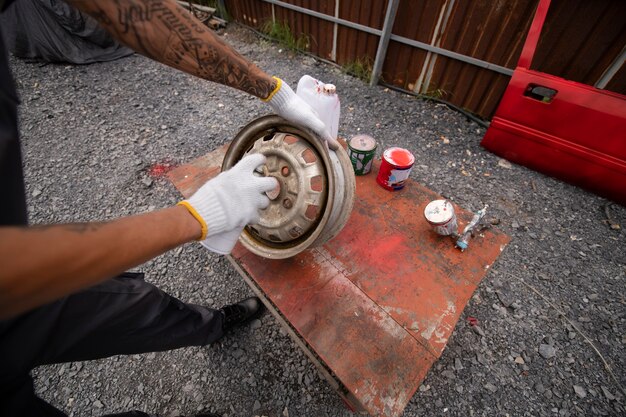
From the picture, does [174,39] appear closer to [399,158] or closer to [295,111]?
[295,111]

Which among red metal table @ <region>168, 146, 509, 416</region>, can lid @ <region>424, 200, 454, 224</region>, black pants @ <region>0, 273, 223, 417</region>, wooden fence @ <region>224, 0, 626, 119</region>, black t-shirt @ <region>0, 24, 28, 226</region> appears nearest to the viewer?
black t-shirt @ <region>0, 24, 28, 226</region>

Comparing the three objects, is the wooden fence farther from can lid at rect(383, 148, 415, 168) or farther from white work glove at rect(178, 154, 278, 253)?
white work glove at rect(178, 154, 278, 253)

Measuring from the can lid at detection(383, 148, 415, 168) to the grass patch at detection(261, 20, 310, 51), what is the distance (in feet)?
14.0

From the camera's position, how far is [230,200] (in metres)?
1.46

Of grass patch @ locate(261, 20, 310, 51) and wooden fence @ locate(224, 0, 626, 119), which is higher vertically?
wooden fence @ locate(224, 0, 626, 119)

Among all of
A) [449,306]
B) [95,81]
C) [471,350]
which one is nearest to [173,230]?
[449,306]

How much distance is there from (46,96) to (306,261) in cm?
582

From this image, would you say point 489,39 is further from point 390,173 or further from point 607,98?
point 390,173

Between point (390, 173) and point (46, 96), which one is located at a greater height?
point (390, 173)

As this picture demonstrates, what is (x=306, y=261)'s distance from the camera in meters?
1.99

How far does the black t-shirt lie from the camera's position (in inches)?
40.5

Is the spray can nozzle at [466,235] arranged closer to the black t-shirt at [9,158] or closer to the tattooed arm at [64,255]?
the tattooed arm at [64,255]

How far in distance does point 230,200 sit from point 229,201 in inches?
0.4

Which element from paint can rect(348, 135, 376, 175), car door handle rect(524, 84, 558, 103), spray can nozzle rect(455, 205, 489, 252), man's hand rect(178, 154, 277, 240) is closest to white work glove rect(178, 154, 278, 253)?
man's hand rect(178, 154, 277, 240)
